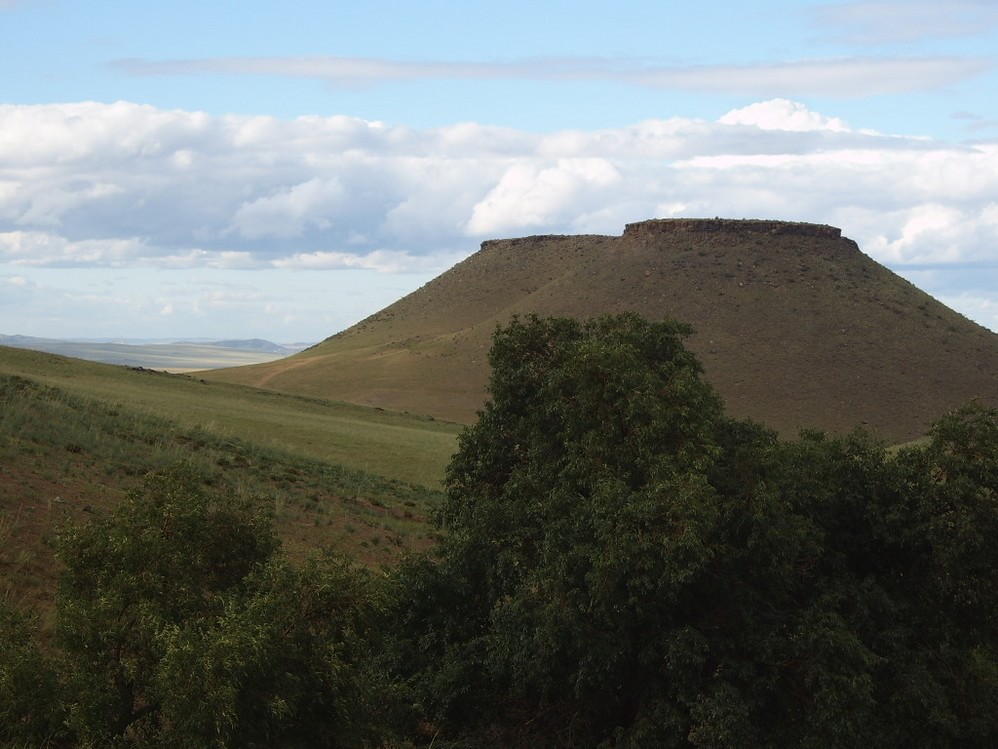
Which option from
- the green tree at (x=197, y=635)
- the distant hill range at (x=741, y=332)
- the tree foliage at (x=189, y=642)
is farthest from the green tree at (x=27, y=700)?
the distant hill range at (x=741, y=332)

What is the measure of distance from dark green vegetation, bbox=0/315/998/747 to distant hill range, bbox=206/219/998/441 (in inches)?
2391

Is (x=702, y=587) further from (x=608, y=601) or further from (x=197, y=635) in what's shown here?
(x=197, y=635)

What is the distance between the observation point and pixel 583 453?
17344mm

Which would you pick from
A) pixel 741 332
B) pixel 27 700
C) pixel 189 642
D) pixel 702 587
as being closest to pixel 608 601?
pixel 702 587

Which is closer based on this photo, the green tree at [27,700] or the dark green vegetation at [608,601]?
the green tree at [27,700]

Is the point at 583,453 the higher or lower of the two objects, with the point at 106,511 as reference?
higher

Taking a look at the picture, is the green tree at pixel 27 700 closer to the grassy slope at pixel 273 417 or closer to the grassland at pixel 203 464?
the grassland at pixel 203 464

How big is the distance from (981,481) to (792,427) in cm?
6681

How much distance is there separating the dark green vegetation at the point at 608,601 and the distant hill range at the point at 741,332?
199ft

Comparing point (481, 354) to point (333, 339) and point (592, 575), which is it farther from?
point (592, 575)

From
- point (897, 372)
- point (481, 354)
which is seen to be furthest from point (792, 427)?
point (481, 354)

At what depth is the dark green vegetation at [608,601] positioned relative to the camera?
10875 mm

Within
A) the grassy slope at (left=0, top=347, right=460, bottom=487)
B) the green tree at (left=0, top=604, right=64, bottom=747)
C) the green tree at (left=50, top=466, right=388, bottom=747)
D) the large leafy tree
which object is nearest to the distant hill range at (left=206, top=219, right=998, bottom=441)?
the grassy slope at (left=0, top=347, right=460, bottom=487)

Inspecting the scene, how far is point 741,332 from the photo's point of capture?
9688 cm
